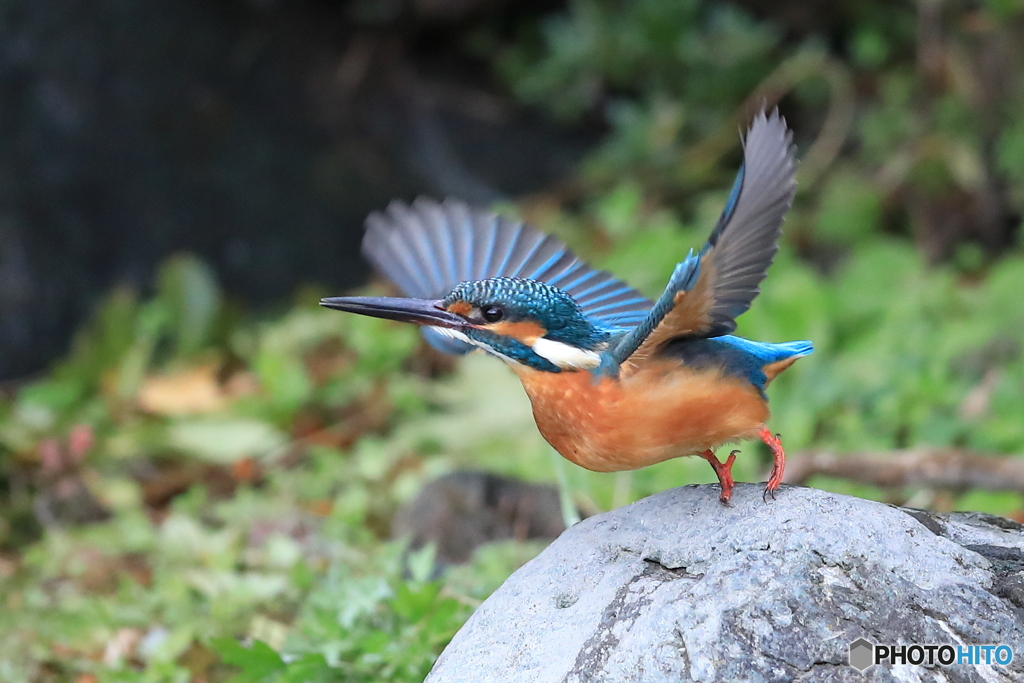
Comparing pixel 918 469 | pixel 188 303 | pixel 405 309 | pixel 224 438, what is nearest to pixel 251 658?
pixel 405 309

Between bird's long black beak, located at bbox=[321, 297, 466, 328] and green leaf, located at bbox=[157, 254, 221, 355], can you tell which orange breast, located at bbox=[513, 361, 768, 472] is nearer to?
bird's long black beak, located at bbox=[321, 297, 466, 328]

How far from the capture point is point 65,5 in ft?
27.6

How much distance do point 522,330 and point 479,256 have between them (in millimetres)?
757

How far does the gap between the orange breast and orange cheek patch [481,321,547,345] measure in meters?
0.09

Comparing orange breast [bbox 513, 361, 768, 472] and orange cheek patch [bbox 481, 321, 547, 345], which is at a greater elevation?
orange cheek patch [bbox 481, 321, 547, 345]

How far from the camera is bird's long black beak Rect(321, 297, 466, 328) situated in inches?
108

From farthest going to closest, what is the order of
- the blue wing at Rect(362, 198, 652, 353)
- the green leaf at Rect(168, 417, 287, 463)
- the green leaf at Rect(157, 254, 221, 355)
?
the green leaf at Rect(157, 254, 221, 355), the green leaf at Rect(168, 417, 287, 463), the blue wing at Rect(362, 198, 652, 353)

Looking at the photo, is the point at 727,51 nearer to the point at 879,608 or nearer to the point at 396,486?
the point at 396,486

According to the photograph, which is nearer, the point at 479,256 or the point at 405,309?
the point at 405,309

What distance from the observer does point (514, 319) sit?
8.86ft

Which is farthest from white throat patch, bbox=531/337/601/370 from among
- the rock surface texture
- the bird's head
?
the rock surface texture

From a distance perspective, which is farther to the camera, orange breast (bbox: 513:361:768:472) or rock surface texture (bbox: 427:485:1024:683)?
orange breast (bbox: 513:361:768:472)

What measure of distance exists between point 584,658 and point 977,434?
327 centimetres

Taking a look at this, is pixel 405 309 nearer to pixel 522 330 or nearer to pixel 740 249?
pixel 522 330
